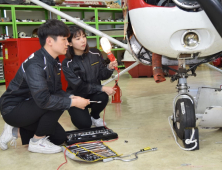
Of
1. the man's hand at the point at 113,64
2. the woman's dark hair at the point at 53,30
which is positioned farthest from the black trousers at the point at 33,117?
the man's hand at the point at 113,64

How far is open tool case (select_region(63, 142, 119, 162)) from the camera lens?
1.49 meters

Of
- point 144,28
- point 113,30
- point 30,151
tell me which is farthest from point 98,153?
point 113,30

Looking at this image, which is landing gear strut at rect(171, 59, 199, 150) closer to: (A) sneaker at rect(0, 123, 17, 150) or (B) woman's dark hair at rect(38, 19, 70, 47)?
(B) woman's dark hair at rect(38, 19, 70, 47)

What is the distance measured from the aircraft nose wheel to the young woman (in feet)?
2.20

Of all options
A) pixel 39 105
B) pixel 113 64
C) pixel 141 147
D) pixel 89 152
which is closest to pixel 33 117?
pixel 39 105

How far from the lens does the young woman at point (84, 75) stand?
7.02 ft

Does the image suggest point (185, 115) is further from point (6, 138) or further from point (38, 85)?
point (6, 138)

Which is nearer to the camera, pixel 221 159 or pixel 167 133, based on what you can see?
pixel 221 159

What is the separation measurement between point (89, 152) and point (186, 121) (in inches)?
24.7

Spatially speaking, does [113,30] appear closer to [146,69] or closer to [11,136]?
[146,69]

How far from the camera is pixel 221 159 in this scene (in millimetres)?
1457

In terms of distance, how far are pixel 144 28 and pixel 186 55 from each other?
1.08 ft

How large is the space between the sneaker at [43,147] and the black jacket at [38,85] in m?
0.26

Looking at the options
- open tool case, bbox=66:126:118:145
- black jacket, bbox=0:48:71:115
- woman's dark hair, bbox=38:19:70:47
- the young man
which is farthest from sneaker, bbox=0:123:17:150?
woman's dark hair, bbox=38:19:70:47
